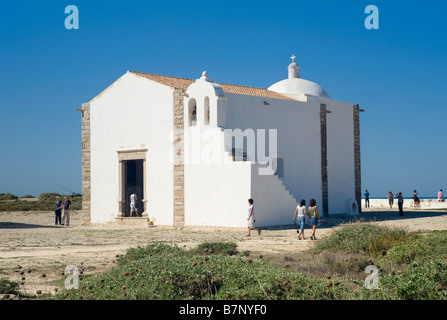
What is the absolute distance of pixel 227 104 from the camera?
75.4 feet

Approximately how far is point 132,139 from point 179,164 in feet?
11.1

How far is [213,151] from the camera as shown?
22156 millimetres

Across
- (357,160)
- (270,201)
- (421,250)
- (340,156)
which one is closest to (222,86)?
(340,156)

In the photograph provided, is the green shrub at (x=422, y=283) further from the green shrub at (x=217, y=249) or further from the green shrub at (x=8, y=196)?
the green shrub at (x=8, y=196)

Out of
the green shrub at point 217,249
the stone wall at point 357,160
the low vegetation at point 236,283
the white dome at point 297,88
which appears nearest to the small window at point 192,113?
the white dome at point 297,88

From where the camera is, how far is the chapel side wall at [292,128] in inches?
934

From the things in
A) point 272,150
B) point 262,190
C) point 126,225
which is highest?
point 272,150

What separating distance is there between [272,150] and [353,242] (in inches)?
528

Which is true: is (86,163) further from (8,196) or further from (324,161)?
(8,196)

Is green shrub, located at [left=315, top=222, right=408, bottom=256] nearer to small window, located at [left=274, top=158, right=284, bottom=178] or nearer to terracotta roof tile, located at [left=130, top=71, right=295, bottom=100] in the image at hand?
small window, located at [left=274, top=158, right=284, bottom=178]
